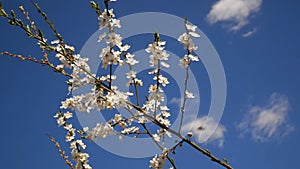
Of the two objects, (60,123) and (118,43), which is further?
(60,123)

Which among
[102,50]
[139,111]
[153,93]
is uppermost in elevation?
→ [102,50]

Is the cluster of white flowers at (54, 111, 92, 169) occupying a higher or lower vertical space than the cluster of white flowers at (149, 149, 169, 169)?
higher

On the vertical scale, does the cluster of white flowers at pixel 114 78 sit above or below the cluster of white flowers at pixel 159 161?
above

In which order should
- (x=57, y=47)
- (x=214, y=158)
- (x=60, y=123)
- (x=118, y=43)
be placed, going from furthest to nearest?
(x=60, y=123) < (x=57, y=47) < (x=118, y=43) < (x=214, y=158)

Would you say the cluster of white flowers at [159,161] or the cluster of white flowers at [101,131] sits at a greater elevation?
A: the cluster of white flowers at [101,131]

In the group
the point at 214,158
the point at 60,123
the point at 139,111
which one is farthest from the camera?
the point at 60,123

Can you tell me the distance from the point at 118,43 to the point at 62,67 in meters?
0.71

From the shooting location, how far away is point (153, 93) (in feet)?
10.1

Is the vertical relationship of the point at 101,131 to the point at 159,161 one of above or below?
above

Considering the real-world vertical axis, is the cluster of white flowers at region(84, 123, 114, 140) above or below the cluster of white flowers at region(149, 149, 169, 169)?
above

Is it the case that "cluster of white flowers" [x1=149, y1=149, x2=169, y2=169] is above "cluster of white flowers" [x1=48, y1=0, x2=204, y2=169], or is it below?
below

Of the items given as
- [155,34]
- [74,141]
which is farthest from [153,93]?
[74,141]

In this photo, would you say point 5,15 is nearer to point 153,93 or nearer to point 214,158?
point 153,93

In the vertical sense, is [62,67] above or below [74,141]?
above
